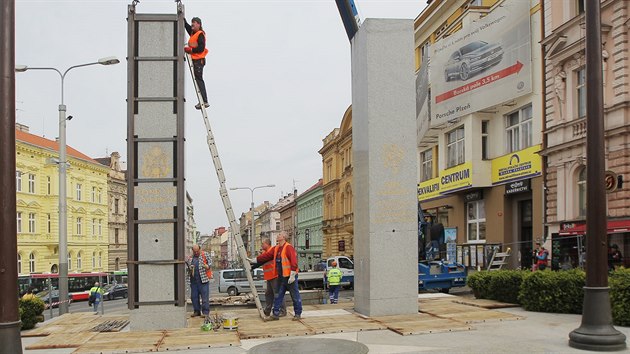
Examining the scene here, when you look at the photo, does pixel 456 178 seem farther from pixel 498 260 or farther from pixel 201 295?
pixel 201 295

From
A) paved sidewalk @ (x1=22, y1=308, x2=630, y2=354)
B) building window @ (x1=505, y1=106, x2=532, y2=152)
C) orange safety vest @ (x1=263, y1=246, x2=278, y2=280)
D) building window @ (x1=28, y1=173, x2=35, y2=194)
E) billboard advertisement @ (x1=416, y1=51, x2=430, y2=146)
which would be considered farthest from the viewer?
building window @ (x1=28, y1=173, x2=35, y2=194)

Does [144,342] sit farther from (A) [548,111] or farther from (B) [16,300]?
(A) [548,111]

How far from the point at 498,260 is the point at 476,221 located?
6.64 m

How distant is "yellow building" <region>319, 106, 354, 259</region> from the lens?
63.3 meters

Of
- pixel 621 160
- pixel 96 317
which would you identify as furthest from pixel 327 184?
pixel 96 317

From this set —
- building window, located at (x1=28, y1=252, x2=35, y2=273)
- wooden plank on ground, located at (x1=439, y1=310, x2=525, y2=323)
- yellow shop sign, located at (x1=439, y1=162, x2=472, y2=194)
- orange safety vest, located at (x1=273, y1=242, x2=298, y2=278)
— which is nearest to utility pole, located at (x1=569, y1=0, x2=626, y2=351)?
wooden plank on ground, located at (x1=439, y1=310, x2=525, y2=323)

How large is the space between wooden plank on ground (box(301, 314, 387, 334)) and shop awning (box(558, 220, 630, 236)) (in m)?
13.5

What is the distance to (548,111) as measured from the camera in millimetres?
26906

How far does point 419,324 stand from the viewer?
35.7 feet

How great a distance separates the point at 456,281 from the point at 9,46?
19128 mm

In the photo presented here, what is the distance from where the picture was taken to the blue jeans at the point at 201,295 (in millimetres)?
13016

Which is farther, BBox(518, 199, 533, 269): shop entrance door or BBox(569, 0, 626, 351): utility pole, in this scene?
BBox(518, 199, 533, 269): shop entrance door

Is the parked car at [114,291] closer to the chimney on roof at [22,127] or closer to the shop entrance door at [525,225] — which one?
the chimney on roof at [22,127]

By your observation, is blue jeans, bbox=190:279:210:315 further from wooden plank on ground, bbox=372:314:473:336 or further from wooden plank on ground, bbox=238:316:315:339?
wooden plank on ground, bbox=372:314:473:336
